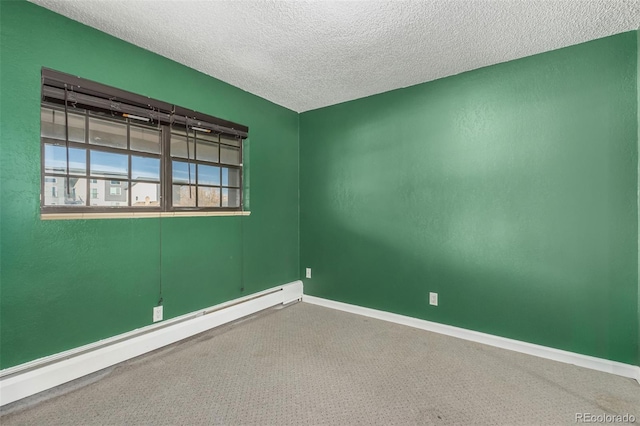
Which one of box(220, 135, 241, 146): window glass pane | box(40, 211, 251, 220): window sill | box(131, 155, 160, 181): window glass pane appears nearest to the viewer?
box(40, 211, 251, 220): window sill

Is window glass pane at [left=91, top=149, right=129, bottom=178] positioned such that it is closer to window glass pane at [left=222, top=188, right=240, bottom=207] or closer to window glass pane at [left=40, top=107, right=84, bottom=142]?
window glass pane at [left=40, top=107, right=84, bottom=142]

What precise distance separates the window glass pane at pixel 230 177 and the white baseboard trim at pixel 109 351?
1244 millimetres

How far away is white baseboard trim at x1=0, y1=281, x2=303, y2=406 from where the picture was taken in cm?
176

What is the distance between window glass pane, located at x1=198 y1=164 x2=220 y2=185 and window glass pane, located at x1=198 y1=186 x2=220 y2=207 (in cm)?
6

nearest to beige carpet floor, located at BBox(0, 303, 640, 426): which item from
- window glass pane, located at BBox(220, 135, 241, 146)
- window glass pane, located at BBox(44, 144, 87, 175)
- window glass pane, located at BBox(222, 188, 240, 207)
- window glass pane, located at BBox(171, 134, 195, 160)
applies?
window glass pane, located at BBox(222, 188, 240, 207)

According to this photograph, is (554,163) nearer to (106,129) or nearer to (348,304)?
(348,304)

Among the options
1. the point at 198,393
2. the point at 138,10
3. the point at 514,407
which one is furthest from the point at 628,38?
the point at 198,393

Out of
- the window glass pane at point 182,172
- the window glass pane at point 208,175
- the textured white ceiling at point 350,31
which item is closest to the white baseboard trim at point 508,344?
the window glass pane at point 208,175

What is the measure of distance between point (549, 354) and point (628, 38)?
2414 millimetres

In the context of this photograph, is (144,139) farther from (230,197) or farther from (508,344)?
(508,344)

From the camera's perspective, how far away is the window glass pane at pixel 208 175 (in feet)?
9.29

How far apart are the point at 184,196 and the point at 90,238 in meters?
0.81

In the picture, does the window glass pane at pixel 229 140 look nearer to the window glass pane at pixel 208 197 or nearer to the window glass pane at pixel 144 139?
the window glass pane at pixel 208 197

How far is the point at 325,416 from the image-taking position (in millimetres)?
1643
